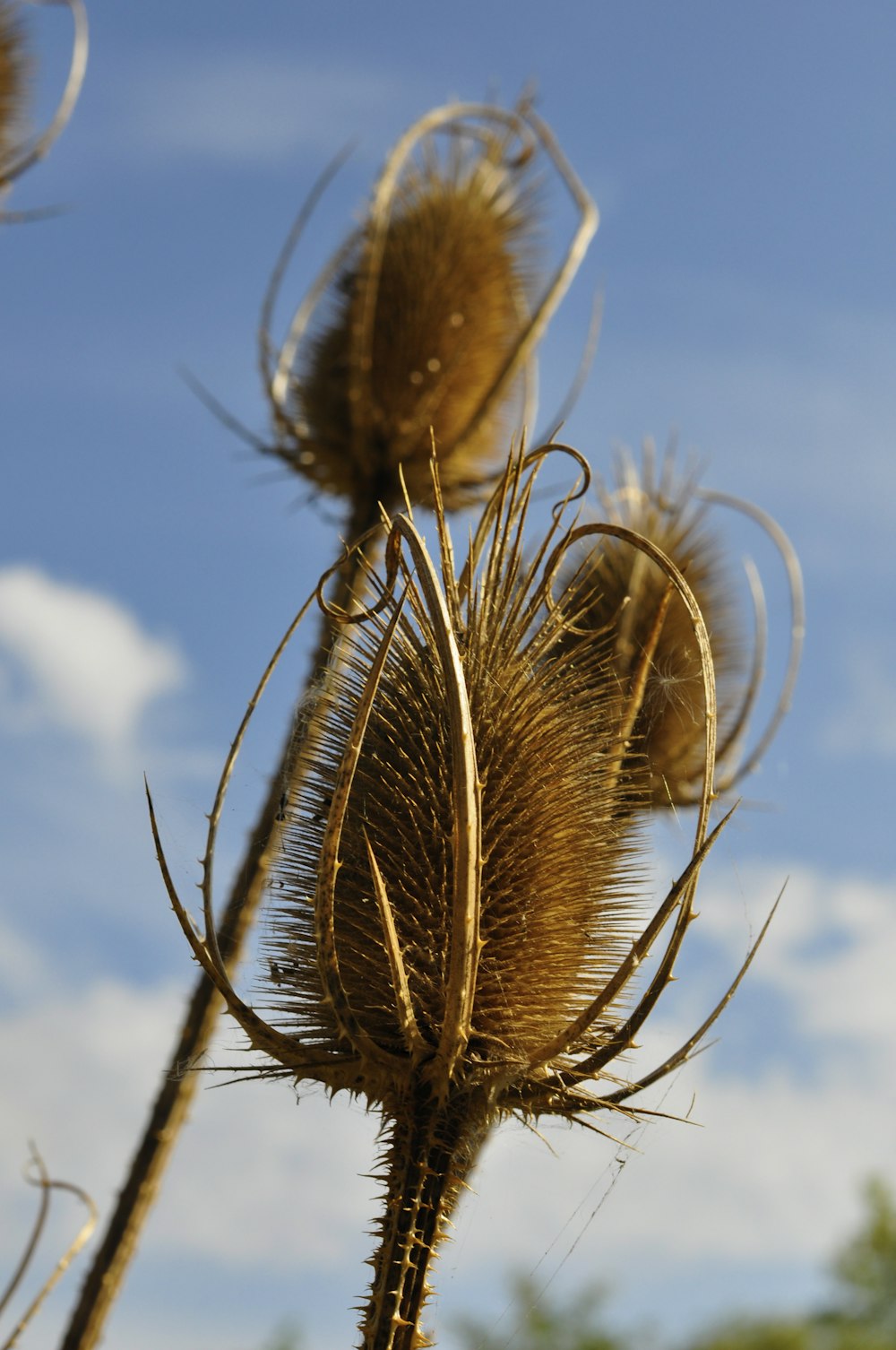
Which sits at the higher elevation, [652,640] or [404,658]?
[652,640]

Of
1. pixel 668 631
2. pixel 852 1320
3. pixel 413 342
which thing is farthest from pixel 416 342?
pixel 852 1320

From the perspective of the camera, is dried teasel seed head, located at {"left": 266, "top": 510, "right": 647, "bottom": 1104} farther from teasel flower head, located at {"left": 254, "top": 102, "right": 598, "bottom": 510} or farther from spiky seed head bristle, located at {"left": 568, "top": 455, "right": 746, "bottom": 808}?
teasel flower head, located at {"left": 254, "top": 102, "right": 598, "bottom": 510}

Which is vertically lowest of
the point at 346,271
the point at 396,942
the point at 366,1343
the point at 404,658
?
the point at 366,1343

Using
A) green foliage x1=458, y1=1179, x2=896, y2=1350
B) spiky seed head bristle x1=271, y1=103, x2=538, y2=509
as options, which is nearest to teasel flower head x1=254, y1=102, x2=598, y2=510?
spiky seed head bristle x1=271, y1=103, x2=538, y2=509

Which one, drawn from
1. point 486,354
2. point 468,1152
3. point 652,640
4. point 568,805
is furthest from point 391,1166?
point 486,354

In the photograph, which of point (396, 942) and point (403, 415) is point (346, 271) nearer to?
point (403, 415)

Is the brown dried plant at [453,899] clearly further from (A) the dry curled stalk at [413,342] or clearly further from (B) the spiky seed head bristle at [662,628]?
(A) the dry curled stalk at [413,342]
